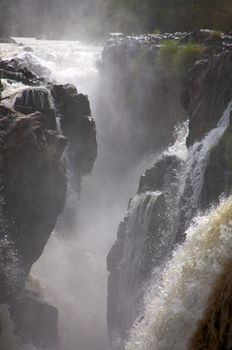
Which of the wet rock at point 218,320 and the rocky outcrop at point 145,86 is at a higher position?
the wet rock at point 218,320

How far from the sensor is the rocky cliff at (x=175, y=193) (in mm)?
22609

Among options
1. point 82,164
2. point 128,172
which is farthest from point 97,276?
point 128,172

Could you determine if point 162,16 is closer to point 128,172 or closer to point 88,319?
point 128,172

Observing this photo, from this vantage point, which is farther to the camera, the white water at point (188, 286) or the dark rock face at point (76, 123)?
the dark rock face at point (76, 123)

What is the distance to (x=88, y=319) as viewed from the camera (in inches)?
1232

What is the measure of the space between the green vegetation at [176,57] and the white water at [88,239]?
22.5ft

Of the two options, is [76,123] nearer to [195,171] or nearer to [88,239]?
[88,239]

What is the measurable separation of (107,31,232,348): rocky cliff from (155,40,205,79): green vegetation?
11.1 m

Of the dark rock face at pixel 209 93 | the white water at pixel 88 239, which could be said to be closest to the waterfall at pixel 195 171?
the dark rock face at pixel 209 93

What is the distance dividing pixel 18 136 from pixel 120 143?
19266 mm

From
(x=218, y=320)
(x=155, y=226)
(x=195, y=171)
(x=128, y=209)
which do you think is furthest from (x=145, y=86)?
(x=218, y=320)

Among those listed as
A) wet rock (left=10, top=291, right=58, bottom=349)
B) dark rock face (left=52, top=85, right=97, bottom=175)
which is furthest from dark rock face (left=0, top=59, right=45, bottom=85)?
wet rock (left=10, top=291, right=58, bottom=349)

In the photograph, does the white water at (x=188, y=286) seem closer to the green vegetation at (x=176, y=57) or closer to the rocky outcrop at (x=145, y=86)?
the rocky outcrop at (x=145, y=86)

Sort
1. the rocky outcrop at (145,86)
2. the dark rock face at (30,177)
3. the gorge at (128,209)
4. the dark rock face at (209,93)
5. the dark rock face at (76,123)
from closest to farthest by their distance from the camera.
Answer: the gorge at (128,209) < the dark rock face at (209,93) < the dark rock face at (30,177) < the dark rock face at (76,123) < the rocky outcrop at (145,86)
